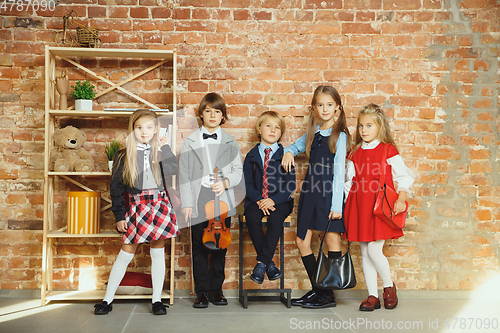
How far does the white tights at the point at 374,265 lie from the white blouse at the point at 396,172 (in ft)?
1.34

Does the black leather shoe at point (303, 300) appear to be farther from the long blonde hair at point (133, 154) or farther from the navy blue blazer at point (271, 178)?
the long blonde hair at point (133, 154)

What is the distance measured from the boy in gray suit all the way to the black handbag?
0.68m

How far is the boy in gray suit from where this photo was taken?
2.55 metres

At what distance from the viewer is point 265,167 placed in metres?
2.62

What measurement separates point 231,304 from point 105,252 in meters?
1.04

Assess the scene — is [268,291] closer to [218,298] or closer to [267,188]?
[218,298]

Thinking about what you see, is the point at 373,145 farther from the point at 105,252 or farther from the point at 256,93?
the point at 105,252

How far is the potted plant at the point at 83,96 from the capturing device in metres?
2.61

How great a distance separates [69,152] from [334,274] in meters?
2.01

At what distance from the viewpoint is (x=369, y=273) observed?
2.57 meters

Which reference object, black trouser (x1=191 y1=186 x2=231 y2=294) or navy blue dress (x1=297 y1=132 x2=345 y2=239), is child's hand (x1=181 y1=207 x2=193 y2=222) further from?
navy blue dress (x1=297 y1=132 x2=345 y2=239)

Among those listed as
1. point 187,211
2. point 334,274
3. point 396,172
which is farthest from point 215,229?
point 396,172

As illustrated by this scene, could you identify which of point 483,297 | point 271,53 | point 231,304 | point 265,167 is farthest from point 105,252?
point 483,297

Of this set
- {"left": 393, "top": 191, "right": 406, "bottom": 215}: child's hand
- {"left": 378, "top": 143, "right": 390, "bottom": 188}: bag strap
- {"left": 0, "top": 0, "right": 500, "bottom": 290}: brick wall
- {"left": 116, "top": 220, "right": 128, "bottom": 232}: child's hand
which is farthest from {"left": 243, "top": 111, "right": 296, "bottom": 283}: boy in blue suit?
{"left": 116, "top": 220, "right": 128, "bottom": 232}: child's hand
